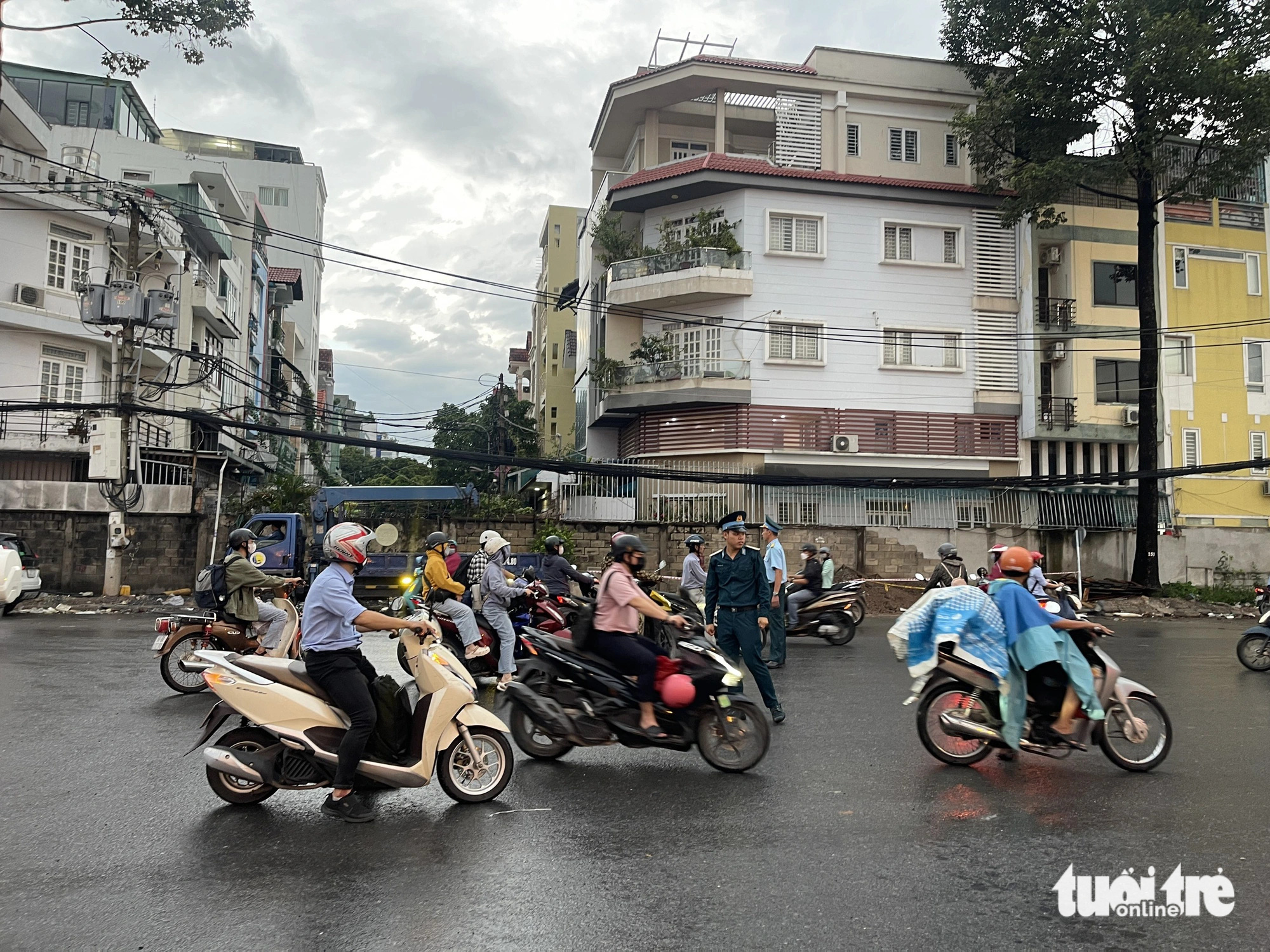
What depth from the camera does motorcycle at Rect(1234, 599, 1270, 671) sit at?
41.5 feet

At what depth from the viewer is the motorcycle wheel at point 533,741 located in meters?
7.36

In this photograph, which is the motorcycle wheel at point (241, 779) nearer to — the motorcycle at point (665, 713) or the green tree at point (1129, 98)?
the motorcycle at point (665, 713)

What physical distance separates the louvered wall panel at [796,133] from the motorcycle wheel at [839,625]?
19.7 m

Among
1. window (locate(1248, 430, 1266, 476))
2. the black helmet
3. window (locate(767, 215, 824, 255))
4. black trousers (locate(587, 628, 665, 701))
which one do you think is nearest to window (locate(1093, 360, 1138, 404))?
window (locate(1248, 430, 1266, 476))

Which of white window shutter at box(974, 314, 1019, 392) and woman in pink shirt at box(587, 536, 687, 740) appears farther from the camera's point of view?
white window shutter at box(974, 314, 1019, 392)

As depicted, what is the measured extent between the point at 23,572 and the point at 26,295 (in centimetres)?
1375

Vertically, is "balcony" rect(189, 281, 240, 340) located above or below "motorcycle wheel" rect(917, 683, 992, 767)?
above

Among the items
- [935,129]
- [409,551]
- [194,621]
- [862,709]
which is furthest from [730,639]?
[935,129]

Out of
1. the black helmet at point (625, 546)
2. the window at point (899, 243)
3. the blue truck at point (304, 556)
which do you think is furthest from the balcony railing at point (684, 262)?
the black helmet at point (625, 546)

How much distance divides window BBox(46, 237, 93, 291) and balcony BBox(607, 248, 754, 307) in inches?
657

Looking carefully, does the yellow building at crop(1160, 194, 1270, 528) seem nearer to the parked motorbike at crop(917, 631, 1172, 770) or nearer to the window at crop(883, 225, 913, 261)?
the window at crop(883, 225, 913, 261)

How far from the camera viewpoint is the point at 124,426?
78.7ft

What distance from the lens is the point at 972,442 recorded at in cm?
3084

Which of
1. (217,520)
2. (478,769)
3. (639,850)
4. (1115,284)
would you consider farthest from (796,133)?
(639,850)
